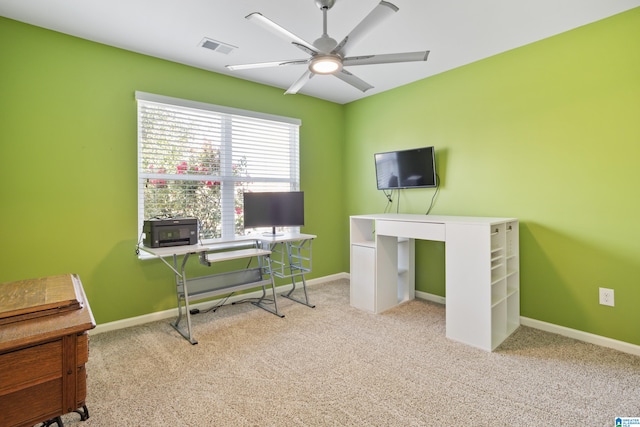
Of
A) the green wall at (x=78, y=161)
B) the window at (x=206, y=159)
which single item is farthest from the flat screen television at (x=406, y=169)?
the green wall at (x=78, y=161)

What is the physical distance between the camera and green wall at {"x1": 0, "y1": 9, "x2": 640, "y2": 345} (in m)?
2.42

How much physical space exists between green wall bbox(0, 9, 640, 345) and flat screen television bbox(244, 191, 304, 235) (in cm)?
104

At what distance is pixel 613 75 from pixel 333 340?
3026 mm

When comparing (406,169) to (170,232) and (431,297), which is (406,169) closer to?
(431,297)

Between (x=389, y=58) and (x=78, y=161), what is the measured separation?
8.69 ft

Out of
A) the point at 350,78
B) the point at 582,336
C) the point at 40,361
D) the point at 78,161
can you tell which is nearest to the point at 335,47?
the point at 350,78

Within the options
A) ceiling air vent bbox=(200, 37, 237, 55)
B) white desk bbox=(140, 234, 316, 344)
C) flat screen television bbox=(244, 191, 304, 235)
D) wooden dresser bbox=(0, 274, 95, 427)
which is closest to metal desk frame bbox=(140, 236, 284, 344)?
white desk bbox=(140, 234, 316, 344)

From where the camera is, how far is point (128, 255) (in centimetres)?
294

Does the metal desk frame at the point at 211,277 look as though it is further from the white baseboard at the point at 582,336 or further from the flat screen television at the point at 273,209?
the white baseboard at the point at 582,336

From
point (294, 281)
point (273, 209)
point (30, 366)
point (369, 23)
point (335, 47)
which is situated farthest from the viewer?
point (294, 281)

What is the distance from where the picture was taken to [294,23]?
8.10 ft

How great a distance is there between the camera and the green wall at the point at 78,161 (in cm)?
244

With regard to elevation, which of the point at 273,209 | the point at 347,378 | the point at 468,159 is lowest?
the point at 347,378

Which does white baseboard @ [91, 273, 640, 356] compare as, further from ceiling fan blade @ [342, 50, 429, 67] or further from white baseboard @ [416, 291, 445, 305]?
ceiling fan blade @ [342, 50, 429, 67]
